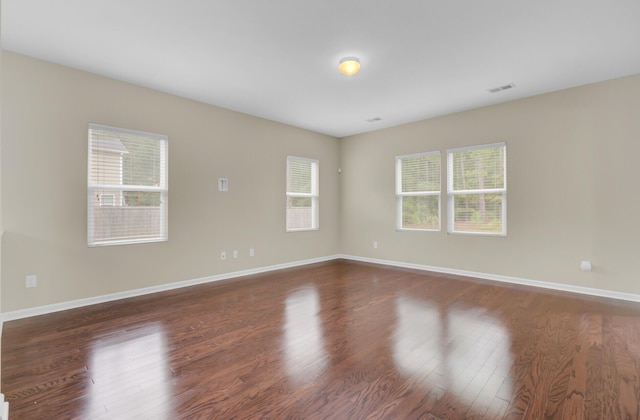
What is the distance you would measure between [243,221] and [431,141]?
3.59 meters

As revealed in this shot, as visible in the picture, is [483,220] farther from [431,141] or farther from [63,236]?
[63,236]

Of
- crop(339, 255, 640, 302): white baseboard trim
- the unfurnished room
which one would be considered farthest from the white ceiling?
crop(339, 255, 640, 302): white baseboard trim

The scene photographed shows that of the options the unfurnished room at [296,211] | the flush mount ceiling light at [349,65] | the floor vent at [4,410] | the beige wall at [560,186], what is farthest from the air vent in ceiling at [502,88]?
the floor vent at [4,410]

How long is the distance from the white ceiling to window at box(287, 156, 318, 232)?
183cm

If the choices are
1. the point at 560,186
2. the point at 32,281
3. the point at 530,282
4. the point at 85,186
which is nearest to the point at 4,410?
the point at 32,281

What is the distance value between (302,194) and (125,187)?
10.1 ft

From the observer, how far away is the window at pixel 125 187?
3.65 meters

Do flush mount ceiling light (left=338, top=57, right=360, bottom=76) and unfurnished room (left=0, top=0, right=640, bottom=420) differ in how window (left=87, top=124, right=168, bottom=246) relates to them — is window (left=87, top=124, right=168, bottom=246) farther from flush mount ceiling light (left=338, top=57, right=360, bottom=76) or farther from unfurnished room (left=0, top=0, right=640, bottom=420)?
flush mount ceiling light (left=338, top=57, right=360, bottom=76)

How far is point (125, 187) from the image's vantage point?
385 centimetres

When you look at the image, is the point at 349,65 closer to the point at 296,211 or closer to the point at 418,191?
the point at 418,191

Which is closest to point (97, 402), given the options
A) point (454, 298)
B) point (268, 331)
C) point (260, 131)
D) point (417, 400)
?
point (268, 331)

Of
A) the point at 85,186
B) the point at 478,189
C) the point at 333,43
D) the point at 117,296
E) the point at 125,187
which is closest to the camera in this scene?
the point at 333,43

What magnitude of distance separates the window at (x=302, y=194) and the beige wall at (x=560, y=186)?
2.09 meters

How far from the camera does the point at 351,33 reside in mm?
2801
